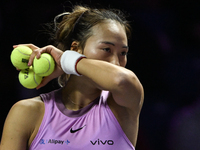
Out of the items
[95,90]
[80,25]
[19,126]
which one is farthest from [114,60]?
[19,126]

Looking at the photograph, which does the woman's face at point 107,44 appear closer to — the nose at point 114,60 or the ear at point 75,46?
the nose at point 114,60

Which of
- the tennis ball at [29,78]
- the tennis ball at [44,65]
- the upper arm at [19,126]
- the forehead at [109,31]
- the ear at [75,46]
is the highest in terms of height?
the forehead at [109,31]

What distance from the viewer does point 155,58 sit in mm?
3303

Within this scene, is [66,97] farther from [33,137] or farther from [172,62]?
[172,62]

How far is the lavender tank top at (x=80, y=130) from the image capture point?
4.93 feet

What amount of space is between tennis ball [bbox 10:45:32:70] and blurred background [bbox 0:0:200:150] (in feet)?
4.20

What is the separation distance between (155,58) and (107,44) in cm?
186

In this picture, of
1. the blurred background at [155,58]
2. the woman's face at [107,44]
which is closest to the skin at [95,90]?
the woman's face at [107,44]

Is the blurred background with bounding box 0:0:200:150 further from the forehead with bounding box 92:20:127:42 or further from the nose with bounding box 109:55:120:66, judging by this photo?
the nose with bounding box 109:55:120:66

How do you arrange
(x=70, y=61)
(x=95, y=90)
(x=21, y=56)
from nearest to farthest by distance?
(x=70, y=61), (x=21, y=56), (x=95, y=90)

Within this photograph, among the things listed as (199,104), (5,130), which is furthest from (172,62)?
(5,130)

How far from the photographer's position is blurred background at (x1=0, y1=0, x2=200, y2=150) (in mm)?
2932

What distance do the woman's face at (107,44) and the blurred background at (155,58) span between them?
1.28 m

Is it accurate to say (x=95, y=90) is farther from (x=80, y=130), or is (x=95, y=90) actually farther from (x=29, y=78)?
(x=29, y=78)
